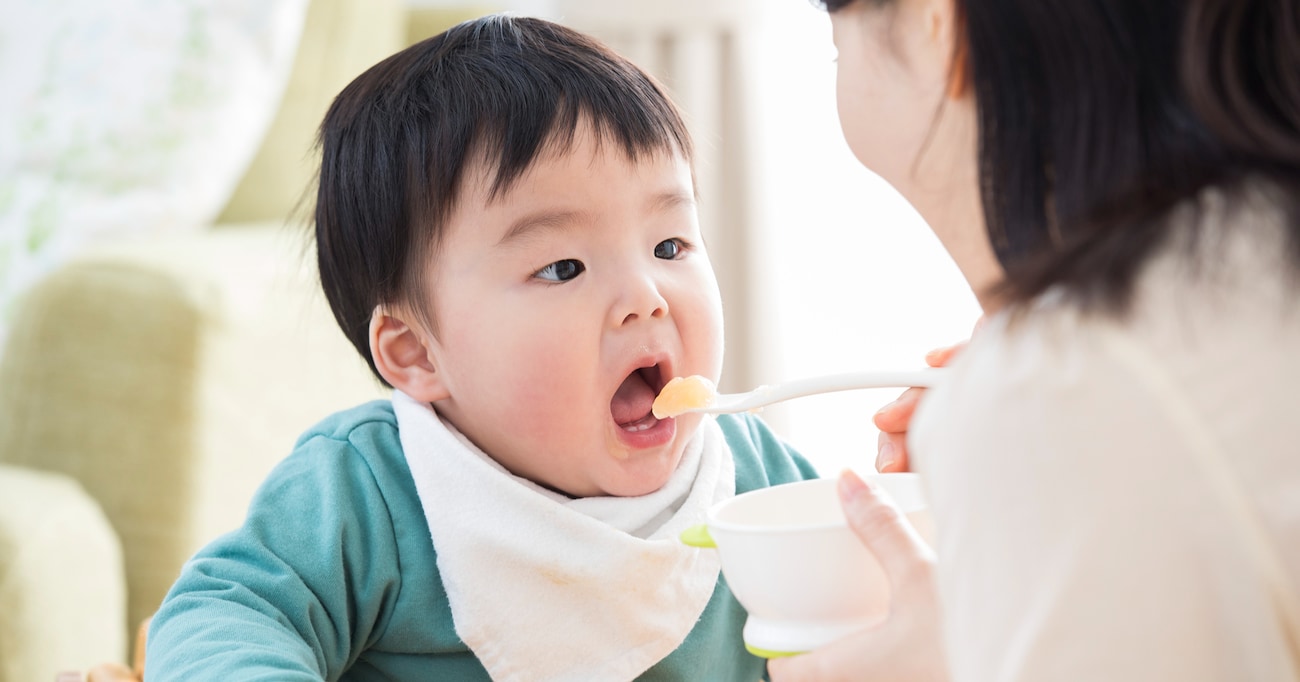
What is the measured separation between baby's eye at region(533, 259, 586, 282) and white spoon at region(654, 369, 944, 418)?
107 mm

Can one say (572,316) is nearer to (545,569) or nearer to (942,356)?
(545,569)

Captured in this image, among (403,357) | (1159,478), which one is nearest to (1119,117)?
(1159,478)

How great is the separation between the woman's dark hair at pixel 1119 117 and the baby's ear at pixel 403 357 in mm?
526

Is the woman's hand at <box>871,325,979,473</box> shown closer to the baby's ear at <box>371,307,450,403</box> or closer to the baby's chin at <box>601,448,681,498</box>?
the baby's chin at <box>601,448,681,498</box>

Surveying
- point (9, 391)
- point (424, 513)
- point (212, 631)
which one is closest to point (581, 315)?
point (424, 513)

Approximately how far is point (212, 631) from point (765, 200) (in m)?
1.33

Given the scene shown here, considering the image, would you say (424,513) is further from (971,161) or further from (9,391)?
(9,391)

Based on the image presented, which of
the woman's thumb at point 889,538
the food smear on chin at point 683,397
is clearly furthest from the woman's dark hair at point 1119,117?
the food smear on chin at point 683,397

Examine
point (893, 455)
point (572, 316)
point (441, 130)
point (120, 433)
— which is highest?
point (441, 130)

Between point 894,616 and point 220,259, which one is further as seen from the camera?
point 220,259

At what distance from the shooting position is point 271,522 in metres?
0.86

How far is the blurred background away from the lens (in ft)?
4.28

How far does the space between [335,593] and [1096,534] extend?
530 mm

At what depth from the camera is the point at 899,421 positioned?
93 centimetres
